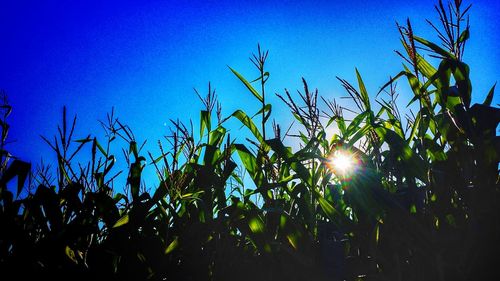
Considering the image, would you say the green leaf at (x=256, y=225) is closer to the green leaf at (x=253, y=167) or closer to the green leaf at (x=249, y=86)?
the green leaf at (x=253, y=167)

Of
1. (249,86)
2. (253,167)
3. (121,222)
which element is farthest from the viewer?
(249,86)

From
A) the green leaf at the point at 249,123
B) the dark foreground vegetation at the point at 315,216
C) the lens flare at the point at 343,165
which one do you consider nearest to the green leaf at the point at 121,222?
the dark foreground vegetation at the point at 315,216

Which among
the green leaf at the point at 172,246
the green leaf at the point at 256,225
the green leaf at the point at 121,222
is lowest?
the green leaf at the point at 172,246

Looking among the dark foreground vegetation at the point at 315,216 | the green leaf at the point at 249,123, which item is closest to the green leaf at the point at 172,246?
the dark foreground vegetation at the point at 315,216

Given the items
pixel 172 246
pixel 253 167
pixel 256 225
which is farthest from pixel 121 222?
pixel 253 167

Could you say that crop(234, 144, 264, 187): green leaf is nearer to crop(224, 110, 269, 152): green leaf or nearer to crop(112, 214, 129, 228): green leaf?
crop(224, 110, 269, 152): green leaf

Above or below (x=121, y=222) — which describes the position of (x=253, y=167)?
above

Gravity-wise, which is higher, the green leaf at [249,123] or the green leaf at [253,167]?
the green leaf at [249,123]

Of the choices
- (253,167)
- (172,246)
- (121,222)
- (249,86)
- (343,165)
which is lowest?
(172,246)

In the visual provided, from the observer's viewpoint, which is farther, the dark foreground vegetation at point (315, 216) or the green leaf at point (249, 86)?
the green leaf at point (249, 86)

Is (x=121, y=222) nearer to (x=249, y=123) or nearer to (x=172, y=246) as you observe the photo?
(x=172, y=246)

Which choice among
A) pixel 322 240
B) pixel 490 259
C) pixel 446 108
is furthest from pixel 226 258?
pixel 446 108

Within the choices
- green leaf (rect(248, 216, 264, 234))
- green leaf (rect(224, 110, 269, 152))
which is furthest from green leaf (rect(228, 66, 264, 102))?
green leaf (rect(248, 216, 264, 234))

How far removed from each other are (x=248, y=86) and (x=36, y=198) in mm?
1206
